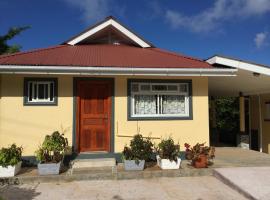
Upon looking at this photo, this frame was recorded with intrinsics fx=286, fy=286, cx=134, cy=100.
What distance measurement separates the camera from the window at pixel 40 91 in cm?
810

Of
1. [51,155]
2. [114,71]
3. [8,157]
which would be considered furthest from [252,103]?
[8,157]

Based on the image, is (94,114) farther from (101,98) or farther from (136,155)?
(136,155)

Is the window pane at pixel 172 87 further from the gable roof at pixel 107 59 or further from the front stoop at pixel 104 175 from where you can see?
the front stoop at pixel 104 175

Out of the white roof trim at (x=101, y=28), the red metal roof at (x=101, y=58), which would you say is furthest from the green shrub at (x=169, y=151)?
the white roof trim at (x=101, y=28)

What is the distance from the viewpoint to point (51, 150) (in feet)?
23.6

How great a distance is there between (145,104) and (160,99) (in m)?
0.50

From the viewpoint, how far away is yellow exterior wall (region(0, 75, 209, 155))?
800 centimetres

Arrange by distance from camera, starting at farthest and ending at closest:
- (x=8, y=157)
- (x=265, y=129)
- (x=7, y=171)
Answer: (x=265, y=129) → (x=8, y=157) → (x=7, y=171)

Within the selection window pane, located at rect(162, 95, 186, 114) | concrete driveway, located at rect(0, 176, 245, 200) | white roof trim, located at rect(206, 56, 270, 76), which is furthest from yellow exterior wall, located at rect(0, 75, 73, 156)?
white roof trim, located at rect(206, 56, 270, 76)

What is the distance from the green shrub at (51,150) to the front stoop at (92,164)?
537 mm

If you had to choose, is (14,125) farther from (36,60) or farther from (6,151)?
(36,60)

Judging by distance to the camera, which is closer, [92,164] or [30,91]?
[92,164]

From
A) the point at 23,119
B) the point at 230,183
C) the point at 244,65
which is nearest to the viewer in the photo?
the point at 230,183

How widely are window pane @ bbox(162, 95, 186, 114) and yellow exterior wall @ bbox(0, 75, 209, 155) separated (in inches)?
13.2
